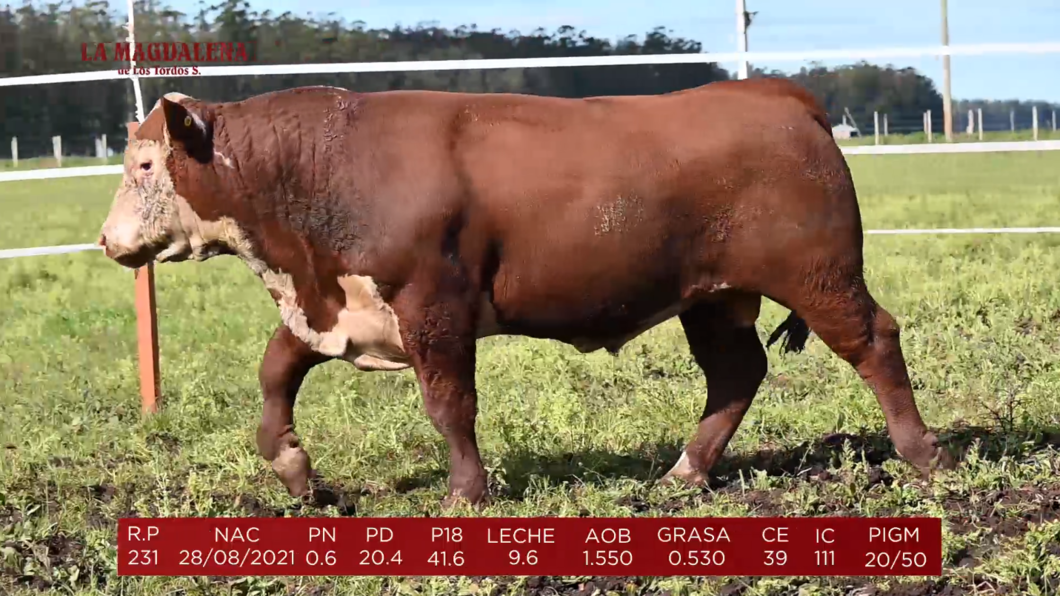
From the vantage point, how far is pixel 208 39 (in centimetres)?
1255

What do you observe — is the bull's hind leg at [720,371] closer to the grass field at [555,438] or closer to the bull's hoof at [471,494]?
the grass field at [555,438]

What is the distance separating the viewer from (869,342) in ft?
15.9

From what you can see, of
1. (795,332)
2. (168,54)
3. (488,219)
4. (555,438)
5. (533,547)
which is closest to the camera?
(533,547)

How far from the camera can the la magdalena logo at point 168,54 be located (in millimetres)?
6570

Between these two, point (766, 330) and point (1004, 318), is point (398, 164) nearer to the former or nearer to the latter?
point (766, 330)

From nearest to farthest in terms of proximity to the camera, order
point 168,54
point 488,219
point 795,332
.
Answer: point 488,219 < point 795,332 < point 168,54

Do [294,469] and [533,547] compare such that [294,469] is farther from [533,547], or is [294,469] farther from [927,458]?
[927,458]

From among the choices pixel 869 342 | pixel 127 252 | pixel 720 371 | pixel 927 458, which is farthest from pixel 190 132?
pixel 927 458

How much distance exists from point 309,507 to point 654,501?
128 centimetres

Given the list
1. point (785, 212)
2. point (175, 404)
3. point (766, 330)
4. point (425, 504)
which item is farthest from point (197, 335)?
point (785, 212)

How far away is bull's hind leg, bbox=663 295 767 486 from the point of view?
16.8 ft

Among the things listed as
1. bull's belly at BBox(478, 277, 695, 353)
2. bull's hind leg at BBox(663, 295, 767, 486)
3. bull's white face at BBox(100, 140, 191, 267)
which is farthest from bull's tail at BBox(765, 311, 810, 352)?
bull's white face at BBox(100, 140, 191, 267)

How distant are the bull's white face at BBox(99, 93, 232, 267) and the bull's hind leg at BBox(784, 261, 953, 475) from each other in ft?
7.03

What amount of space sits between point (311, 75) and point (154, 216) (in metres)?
6.09
